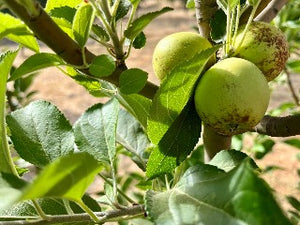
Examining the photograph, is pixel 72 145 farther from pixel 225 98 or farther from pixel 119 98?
pixel 225 98

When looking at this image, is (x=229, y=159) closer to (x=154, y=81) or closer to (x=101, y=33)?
(x=101, y=33)

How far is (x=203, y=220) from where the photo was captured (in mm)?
393

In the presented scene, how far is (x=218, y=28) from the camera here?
686 millimetres

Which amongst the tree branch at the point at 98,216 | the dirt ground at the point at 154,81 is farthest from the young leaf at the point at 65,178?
the dirt ground at the point at 154,81

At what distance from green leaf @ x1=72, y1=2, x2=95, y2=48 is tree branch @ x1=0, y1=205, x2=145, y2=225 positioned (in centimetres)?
19

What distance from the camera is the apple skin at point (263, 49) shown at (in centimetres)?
61

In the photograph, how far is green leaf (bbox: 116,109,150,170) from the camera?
34.0 inches

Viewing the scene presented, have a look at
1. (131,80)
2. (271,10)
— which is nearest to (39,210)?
(131,80)

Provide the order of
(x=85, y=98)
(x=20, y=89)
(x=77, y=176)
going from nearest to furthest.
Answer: (x=77, y=176), (x=20, y=89), (x=85, y=98)

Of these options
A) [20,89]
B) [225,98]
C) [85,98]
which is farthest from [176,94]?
[85,98]

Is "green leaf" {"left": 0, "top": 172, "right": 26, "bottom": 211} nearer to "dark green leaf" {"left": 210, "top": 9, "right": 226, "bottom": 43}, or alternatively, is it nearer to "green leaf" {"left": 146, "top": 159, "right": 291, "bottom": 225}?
"green leaf" {"left": 146, "top": 159, "right": 291, "bottom": 225}

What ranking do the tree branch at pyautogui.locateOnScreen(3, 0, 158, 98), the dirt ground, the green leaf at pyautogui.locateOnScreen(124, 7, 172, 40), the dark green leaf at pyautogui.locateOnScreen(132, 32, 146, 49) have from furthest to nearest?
the dirt ground < the dark green leaf at pyautogui.locateOnScreen(132, 32, 146, 49) < the green leaf at pyautogui.locateOnScreen(124, 7, 172, 40) < the tree branch at pyautogui.locateOnScreen(3, 0, 158, 98)

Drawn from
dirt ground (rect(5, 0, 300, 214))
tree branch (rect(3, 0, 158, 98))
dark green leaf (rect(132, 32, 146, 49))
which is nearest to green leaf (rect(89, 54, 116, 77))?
tree branch (rect(3, 0, 158, 98))

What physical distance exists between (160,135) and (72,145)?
12 cm
